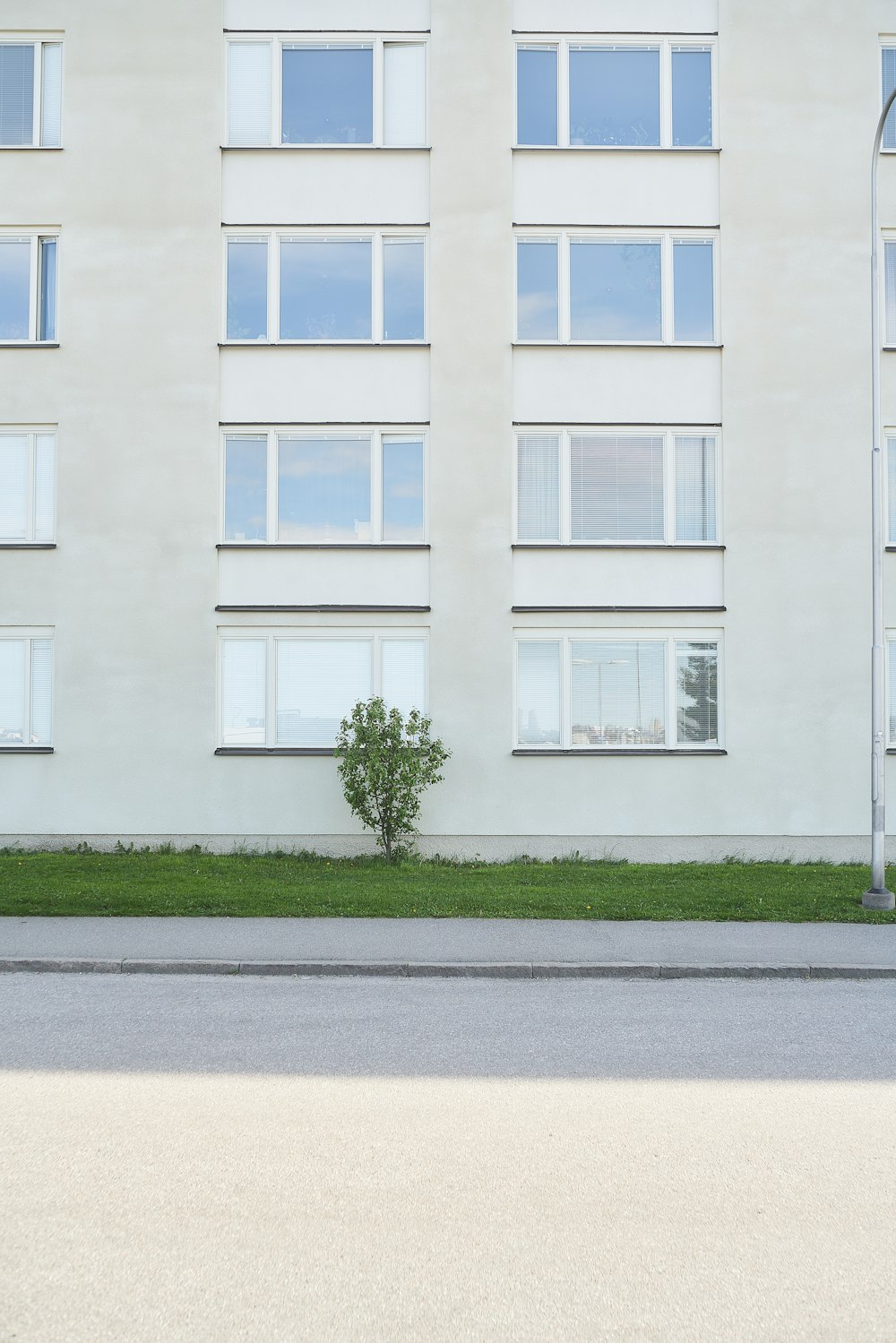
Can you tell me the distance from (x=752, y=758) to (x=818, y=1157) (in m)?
11.9

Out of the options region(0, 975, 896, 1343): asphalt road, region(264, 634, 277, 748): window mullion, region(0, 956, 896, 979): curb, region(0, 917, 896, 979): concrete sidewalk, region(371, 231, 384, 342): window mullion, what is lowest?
region(0, 956, 896, 979): curb

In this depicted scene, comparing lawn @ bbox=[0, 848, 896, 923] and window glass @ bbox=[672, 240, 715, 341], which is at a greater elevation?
window glass @ bbox=[672, 240, 715, 341]

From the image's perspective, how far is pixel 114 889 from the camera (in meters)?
13.1

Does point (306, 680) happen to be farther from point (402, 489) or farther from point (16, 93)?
point (16, 93)

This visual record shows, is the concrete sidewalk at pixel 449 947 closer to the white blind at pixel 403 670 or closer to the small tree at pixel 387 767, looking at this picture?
the small tree at pixel 387 767

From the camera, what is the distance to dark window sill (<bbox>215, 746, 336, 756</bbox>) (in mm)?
16953

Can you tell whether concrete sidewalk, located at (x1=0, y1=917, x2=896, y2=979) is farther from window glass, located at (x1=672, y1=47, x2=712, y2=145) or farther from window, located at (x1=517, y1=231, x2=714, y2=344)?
window glass, located at (x1=672, y1=47, x2=712, y2=145)

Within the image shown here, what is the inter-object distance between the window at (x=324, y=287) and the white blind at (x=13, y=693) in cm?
548

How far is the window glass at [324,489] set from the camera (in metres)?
17.4

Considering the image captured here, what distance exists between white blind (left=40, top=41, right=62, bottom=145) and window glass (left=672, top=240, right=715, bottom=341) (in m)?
9.17

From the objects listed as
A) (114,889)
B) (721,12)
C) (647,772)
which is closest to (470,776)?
(647,772)

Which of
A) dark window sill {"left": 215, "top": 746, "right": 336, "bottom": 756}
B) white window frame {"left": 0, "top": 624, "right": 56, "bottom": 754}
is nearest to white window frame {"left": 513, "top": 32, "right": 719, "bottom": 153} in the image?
dark window sill {"left": 215, "top": 746, "right": 336, "bottom": 756}

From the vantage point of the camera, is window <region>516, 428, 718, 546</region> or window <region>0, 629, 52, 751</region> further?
window <region>516, 428, 718, 546</region>

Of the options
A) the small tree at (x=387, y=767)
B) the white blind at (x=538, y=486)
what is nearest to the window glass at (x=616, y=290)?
the white blind at (x=538, y=486)
